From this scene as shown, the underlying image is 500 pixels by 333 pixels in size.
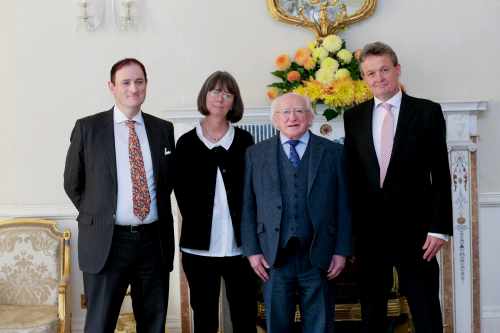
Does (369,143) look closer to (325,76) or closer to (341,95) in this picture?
(341,95)

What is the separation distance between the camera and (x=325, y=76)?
3.30 meters

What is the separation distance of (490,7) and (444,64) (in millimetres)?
449

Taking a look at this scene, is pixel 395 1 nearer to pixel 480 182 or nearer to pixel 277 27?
pixel 277 27

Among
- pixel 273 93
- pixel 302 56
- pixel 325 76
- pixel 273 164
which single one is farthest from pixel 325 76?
pixel 273 164

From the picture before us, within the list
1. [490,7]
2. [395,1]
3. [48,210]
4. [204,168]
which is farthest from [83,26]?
[490,7]

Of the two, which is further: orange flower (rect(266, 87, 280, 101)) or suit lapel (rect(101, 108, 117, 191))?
orange flower (rect(266, 87, 280, 101))

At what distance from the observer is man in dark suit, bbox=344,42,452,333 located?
2236 mm

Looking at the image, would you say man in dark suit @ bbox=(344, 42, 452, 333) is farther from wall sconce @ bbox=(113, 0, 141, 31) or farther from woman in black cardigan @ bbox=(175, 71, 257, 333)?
wall sconce @ bbox=(113, 0, 141, 31)

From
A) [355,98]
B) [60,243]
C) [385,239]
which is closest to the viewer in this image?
[385,239]

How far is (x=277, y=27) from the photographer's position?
3662 mm

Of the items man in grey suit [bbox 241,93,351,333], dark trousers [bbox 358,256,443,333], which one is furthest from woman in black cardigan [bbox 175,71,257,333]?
dark trousers [bbox 358,256,443,333]

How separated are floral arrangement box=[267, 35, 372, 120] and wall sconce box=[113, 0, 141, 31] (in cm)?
93

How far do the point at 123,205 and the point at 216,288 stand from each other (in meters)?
0.52

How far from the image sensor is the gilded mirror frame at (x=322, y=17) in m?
3.60
